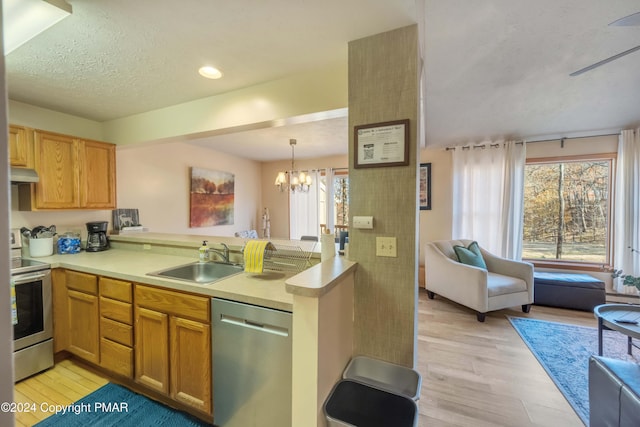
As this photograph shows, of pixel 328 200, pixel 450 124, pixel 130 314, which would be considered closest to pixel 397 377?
pixel 130 314

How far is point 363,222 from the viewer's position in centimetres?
151

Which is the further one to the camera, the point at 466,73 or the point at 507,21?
the point at 466,73

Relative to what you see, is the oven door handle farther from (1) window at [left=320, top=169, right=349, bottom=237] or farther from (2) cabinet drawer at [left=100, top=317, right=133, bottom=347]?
(1) window at [left=320, top=169, right=349, bottom=237]

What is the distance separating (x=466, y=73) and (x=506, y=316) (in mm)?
2913

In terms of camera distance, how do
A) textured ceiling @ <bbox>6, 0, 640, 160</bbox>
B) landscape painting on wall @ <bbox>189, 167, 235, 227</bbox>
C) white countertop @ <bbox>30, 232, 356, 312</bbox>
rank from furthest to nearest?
landscape painting on wall @ <bbox>189, 167, 235, 227</bbox>
textured ceiling @ <bbox>6, 0, 640, 160</bbox>
white countertop @ <bbox>30, 232, 356, 312</bbox>

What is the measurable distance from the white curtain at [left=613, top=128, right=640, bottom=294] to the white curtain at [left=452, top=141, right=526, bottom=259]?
1.05 meters

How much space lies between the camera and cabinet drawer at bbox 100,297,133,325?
5.89 feet

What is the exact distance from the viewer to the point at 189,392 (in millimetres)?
1573

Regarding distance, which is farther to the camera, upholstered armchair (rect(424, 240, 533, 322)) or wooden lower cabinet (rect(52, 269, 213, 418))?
upholstered armchair (rect(424, 240, 533, 322))

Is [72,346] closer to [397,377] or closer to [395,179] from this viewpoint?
[397,377]

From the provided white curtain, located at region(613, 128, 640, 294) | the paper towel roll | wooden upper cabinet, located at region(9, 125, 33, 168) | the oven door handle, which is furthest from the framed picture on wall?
wooden upper cabinet, located at region(9, 125, 33, 168)

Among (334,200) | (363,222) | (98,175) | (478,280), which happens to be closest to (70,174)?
(98,175)

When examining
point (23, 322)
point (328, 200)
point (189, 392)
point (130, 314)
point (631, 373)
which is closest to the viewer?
point (631, 373)

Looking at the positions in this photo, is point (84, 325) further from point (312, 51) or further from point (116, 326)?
point (312, 51)
